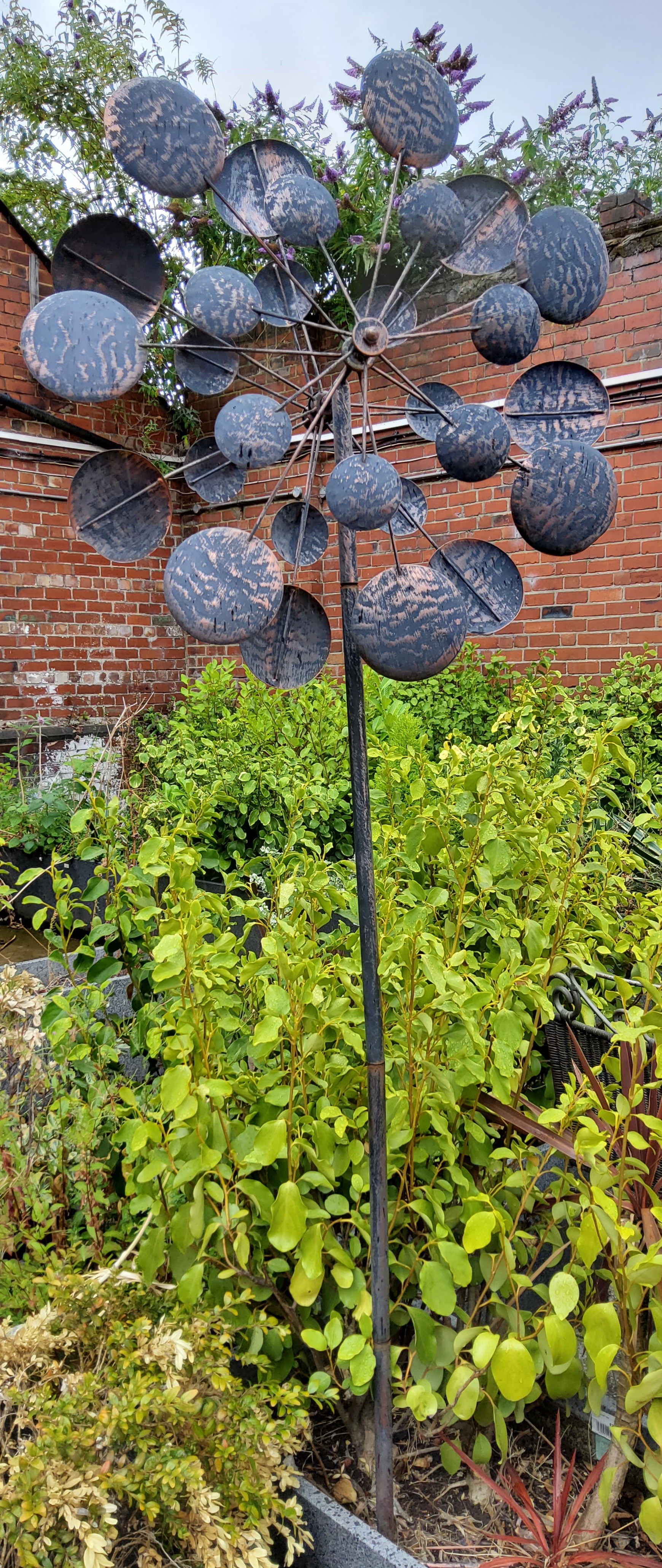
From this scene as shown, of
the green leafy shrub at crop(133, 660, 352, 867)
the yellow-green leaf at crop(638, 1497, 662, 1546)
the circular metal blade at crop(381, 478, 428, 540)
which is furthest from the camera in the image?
the green leafy shrub at crop(133, 660, 352, 867)

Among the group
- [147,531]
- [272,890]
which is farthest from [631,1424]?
[147,531]

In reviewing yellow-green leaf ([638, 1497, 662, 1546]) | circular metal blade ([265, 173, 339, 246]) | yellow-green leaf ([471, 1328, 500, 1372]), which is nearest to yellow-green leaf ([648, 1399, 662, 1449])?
yellow-green leaf ([638, 1497, 662, 1546])

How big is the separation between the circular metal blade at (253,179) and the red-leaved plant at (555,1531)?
1.42 metres

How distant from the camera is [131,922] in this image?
1415 millimetres

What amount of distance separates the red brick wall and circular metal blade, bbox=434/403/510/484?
344cm

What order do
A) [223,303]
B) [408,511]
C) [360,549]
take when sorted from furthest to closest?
[360,549] → [408,511] → [223,303]

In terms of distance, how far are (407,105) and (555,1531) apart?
157 centimetres

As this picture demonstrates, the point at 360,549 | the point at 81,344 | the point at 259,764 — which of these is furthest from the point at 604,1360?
the point at 360,549

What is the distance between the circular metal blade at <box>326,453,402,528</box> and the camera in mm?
767

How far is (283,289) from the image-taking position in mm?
1089

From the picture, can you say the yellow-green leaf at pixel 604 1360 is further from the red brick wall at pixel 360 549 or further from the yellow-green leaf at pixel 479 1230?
the red brick wall at pixel 360 549

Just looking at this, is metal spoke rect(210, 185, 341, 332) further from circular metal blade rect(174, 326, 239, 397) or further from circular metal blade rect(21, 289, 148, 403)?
circular metal blade rect(21, 289, 148, 403)

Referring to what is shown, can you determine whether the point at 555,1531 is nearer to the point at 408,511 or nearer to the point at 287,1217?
the point at 287,1217

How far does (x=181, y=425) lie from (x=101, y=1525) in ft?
20.6
